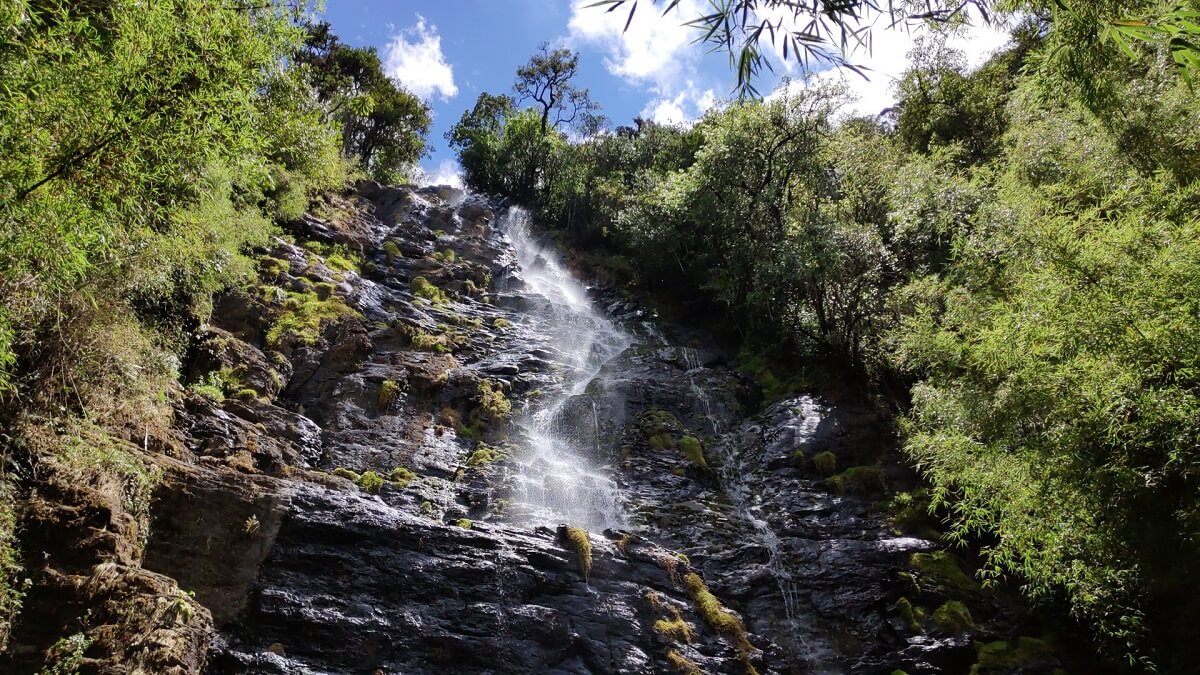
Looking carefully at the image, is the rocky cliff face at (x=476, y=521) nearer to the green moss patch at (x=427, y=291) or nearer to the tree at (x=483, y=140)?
the green moss patch at (x=427, y=291)

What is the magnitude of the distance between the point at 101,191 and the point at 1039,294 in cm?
950

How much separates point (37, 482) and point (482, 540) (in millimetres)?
4774

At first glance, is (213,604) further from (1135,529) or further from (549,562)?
(1135,529)

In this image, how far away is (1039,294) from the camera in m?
7.36

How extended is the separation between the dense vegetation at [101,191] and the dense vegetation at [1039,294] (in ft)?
21.0

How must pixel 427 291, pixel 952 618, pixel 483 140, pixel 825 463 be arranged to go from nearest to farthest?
pixel 952 618
pixel 825 463
pixel 427 291
pixel 483 140

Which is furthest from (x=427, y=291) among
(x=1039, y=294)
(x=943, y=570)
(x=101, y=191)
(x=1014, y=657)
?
(x=1014, y=657)

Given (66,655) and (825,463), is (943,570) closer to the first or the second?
(825,463)

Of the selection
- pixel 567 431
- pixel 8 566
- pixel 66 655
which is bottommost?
pixel 66 655

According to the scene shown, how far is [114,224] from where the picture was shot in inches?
228

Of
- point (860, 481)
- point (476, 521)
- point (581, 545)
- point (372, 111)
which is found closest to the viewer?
point (581, 545)

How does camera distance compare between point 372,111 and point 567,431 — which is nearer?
point 567,431

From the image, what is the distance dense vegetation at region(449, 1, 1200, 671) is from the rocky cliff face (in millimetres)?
1823

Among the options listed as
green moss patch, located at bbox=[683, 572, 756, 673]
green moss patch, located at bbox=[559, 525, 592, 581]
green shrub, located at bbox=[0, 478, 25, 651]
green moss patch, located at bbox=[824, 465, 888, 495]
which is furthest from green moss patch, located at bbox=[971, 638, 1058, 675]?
green shrub, located at bbox=[0, 478, 25, 651]
